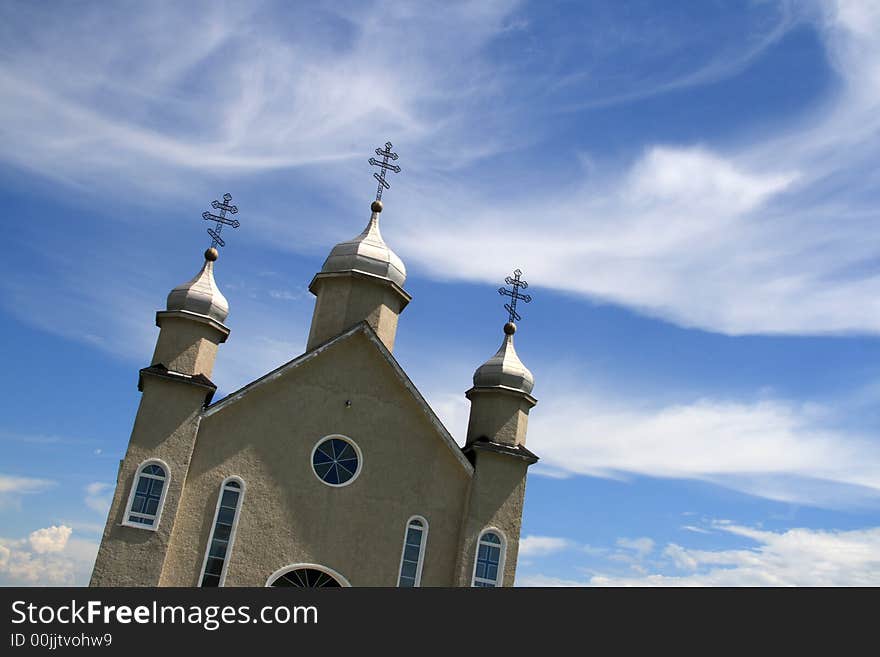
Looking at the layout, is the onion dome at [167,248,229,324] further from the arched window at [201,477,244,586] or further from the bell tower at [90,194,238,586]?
the arched window at [201,477,244,586]

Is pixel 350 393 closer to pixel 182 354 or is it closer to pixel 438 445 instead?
pixel 438 445

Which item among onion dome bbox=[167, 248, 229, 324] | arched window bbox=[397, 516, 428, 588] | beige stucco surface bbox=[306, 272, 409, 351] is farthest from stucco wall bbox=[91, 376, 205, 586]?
arched window bbox=[397, 516, 428, 588]

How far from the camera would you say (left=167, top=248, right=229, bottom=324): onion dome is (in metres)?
20.9

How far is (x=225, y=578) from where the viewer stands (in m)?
18.3

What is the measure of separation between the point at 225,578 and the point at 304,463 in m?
3.11

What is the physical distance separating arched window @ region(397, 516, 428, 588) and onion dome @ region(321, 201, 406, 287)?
23.2 ft

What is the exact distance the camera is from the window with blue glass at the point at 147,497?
59.5 feet

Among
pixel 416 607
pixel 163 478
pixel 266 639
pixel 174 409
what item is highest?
pixel 174 409

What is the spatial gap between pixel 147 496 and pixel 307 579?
4037 mm

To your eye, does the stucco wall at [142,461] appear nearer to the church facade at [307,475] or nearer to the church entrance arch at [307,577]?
the church facade at [307,475]

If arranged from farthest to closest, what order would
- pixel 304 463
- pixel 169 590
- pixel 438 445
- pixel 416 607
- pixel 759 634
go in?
pixel 438 445 < pixel 304 463 < pixel 169 590 < pixel 416 607 < pixel 759 634

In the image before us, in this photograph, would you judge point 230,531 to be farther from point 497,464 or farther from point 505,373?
point 505,373

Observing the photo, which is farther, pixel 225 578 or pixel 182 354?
pixel 182 354

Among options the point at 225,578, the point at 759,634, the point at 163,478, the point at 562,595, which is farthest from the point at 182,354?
the point at 759,634
